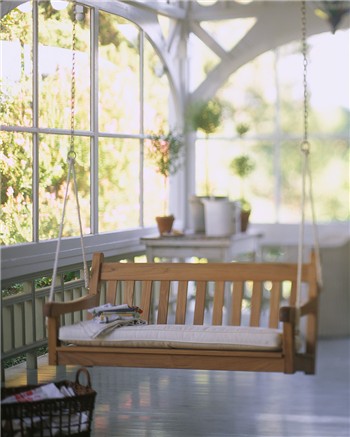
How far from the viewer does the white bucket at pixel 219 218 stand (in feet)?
24.8

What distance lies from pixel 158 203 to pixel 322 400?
2614 millimetres

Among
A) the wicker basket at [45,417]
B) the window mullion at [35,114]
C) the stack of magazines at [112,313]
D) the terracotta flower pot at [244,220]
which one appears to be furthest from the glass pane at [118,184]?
the wicker basket at [45,417]

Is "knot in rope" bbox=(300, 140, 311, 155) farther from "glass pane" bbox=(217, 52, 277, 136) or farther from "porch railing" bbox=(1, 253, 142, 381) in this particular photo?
"glass pane" bbox=(217, 52, 277, 136)

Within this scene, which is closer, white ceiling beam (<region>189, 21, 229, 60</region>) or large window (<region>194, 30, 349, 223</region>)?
white ceiling beam (<region>189, 21, 229, 60</region>)

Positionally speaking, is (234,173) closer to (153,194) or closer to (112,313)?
(153,194)

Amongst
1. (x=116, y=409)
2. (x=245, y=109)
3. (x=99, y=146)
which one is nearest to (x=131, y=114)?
(x=99, y=146)

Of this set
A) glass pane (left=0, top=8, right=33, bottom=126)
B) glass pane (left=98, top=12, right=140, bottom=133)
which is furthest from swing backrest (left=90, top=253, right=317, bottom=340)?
glass pane (left=98, top=12, right=140, bottom=133)

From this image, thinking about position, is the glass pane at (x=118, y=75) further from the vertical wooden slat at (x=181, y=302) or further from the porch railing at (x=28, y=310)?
the vertical wooden slat at (x=181, y=302)

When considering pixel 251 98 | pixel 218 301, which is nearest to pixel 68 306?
pixel 218 301

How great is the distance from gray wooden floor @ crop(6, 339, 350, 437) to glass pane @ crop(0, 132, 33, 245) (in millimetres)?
798

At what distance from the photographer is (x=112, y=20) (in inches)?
273

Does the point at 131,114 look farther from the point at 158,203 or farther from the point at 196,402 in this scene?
the point at 196,402

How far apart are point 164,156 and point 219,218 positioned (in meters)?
0.78

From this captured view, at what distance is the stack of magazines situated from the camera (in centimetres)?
488
